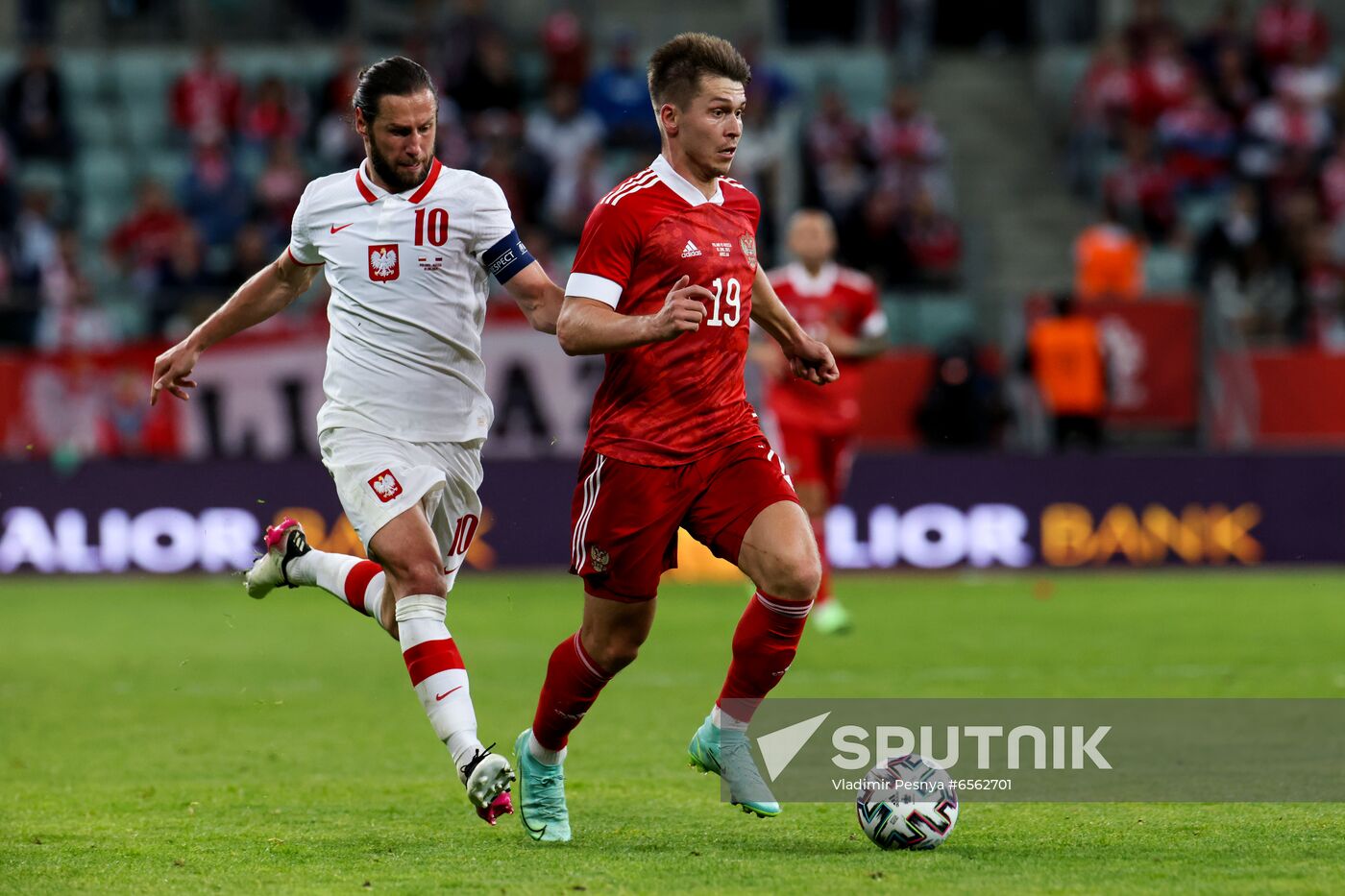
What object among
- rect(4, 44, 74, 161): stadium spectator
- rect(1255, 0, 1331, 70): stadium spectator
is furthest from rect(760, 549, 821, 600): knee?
rect(1255, 0, 1331, 70): stadium spectator

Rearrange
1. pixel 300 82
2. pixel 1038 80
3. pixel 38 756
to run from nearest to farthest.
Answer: pixel 38 756
pixel 300 82
pixel 1038 80

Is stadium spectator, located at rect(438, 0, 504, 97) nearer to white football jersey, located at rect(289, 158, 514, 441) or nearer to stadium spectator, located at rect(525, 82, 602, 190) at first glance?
stadium spectator, located at rect(525, 82, 602, 190)

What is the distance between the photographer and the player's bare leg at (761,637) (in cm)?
616

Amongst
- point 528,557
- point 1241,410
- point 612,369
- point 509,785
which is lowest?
point 528,557

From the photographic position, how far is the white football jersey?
654cm

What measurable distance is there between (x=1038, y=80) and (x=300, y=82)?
27.8 feet

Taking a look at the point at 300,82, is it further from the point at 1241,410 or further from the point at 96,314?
the point at 1241,410

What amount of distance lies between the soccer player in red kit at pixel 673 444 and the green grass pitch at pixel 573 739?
498mm

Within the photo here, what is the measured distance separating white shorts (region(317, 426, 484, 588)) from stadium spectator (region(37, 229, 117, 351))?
38.3ft

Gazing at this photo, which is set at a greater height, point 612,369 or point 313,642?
point 612,369

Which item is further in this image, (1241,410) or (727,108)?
(1241,410)

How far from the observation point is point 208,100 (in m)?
20.6

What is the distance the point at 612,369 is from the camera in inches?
249

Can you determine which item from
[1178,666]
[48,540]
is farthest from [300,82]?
[1178,666]
